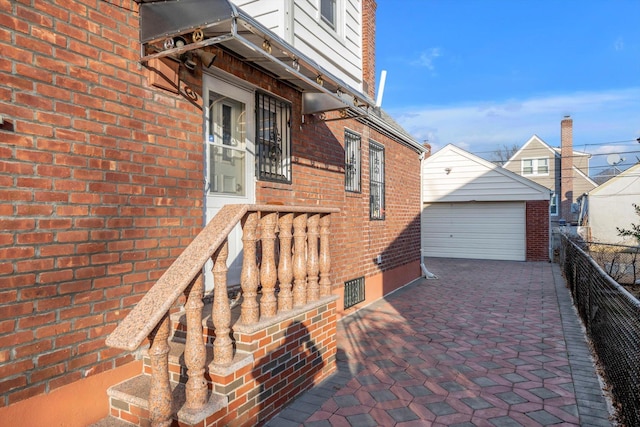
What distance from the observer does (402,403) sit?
3.21m

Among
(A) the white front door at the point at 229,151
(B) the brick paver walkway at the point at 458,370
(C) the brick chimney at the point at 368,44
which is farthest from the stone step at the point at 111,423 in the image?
(C) the brick chimney at the point at 368,44

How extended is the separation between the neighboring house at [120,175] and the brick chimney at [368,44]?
329 centimetres

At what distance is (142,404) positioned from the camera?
2.46 meters

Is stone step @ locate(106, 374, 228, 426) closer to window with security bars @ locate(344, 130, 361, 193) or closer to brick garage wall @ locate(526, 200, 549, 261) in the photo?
window with security bars @ locate(344, 130, 361, 193)

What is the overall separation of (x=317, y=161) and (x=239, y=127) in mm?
1494

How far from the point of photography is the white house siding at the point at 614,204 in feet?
66.6

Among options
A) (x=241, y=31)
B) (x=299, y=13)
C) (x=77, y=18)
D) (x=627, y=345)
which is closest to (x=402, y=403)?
(x=627, y=345)

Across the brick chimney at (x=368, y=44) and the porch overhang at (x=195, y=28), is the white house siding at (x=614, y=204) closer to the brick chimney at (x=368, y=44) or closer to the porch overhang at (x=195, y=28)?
the brick chimney at (x=368, y=44)

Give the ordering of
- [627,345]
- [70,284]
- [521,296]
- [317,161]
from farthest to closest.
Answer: [521,296]
[317,161]
[627,345]
[70,284]

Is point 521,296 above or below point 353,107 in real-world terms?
below

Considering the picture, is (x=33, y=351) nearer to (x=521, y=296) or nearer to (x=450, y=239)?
(x=521, y=296)

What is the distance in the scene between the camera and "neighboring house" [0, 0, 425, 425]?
226 cm

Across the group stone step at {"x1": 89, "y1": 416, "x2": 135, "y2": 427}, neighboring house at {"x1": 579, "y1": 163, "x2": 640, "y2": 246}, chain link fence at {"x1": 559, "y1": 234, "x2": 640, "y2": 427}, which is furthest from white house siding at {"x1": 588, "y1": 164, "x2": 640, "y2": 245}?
stone step at {"x1": 89, "y1": 416, "x2": 135, "y2": 427}

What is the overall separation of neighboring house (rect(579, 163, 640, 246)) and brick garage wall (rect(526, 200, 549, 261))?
8.83m
